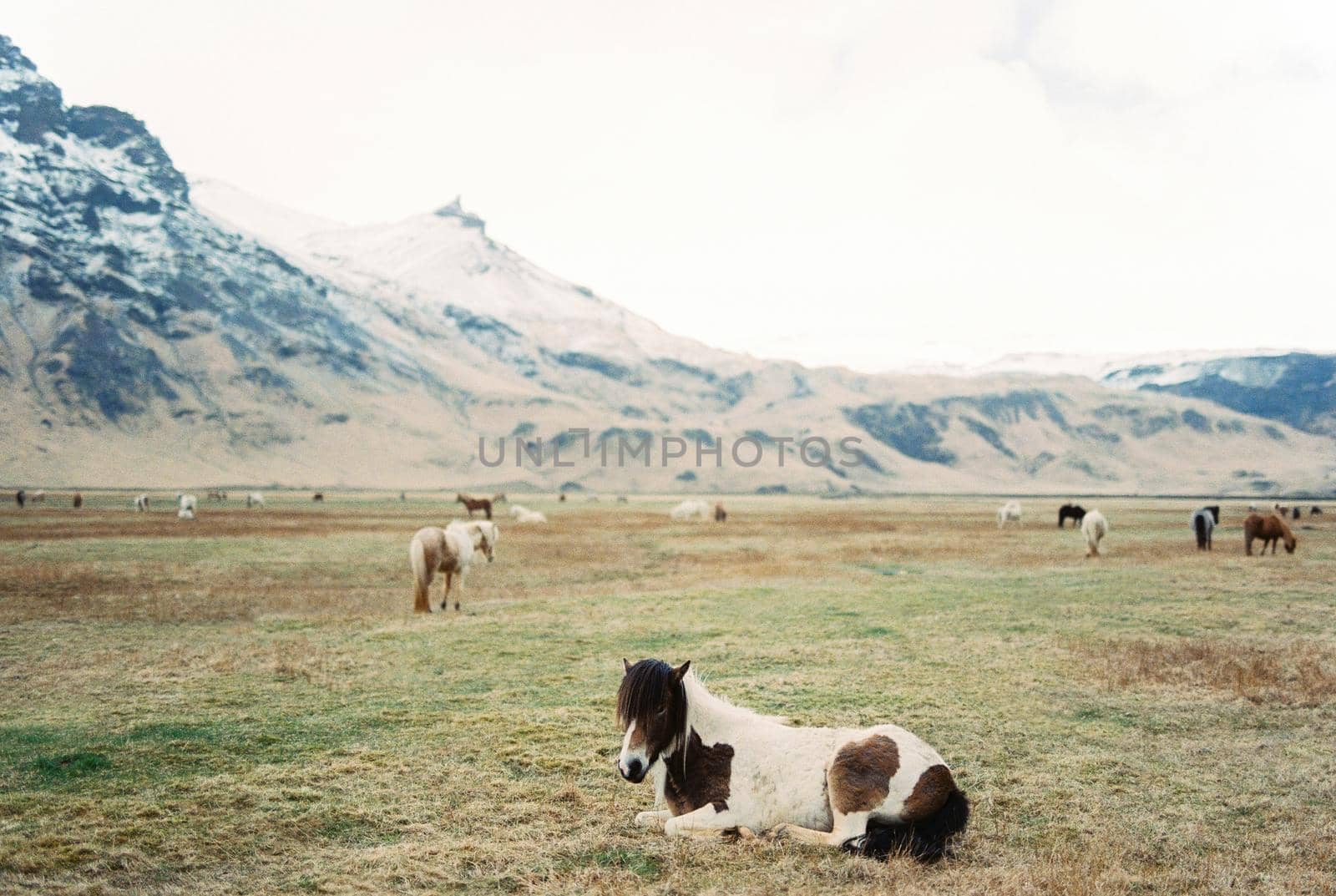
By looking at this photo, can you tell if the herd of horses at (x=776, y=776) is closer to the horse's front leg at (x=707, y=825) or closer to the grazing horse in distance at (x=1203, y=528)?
the horse's front leg at (x=707, y=825)

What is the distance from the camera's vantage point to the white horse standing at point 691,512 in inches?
2835

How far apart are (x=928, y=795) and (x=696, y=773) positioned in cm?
196

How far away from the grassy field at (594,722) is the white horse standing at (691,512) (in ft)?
144

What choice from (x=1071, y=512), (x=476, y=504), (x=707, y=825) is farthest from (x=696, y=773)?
(x=1071, y=512)

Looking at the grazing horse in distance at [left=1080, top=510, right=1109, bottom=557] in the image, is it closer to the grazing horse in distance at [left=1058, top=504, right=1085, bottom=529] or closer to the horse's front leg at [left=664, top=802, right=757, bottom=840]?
the grazing horse in distance at [left=1058, top=504, right=1085, bottom=529]

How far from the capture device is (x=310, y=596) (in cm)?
2427

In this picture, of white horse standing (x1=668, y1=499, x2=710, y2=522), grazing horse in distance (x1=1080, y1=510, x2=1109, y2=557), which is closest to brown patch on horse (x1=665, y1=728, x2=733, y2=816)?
grazing horse in distance (x1=1080, y1=510, x2=1109, y2=557)

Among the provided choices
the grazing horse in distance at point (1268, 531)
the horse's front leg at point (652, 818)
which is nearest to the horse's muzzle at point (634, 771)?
the horse's front leg at point (652, 818)

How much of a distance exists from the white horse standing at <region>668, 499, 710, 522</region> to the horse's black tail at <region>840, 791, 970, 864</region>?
209 ft

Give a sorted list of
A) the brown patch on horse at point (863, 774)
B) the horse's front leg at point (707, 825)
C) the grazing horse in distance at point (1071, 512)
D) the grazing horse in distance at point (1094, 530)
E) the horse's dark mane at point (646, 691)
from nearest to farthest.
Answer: the brown patch on horse at point (863, 774) < the horse's front leg at point (707, 825) < the horse's dark mane at point (646, 691) < the grazing horse in distance at point (1094, 530) < the grazing horse in distance at point (1071, 512)

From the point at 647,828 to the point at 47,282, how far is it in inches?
8661

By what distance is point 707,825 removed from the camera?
24.3 ft

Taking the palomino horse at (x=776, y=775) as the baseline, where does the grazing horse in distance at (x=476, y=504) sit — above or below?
below

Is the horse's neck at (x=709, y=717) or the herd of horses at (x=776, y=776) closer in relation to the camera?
the herd of horses at (x=776, y=776)
